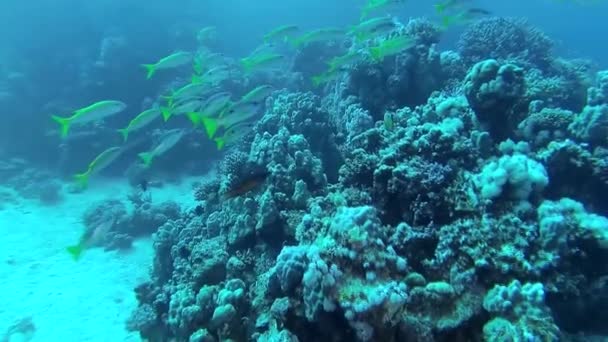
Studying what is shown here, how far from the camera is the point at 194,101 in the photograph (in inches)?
322

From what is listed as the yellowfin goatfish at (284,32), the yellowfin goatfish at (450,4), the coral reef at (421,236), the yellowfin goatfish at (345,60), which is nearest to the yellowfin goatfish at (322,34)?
the yellowfin goatfish at (284,32)

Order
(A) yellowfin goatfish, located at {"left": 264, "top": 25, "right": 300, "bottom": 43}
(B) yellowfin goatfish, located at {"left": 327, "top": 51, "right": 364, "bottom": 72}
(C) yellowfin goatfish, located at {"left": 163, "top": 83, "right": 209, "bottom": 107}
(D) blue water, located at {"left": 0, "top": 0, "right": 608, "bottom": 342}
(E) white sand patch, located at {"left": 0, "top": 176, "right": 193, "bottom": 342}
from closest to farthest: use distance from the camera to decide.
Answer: (D) blue water, located at {"left": 0, "top": 0, "right": 608, "bottom": 342}
(E) white sand patch, located at {"left": 0, "top": 176, "right": 193, "bottom": 342}
(C) yellowfin goatfish, located at {"left": 163, "top": 83, "right": 209, "bottom": 107}
(B) yellowfin goatfish, located at {"left": 327, "top": 51, "right": 364, "bottom": 72}
(A) yellowfin goatfish, located at {"left": 264, "top": 25, "right": 300, "bottom": 43}

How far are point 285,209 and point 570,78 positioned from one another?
30.4 ft

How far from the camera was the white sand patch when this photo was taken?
766cm

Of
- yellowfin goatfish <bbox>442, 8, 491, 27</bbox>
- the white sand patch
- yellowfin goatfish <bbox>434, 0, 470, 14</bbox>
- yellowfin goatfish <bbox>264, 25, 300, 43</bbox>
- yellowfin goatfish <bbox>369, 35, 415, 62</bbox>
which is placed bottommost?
the white sand patch

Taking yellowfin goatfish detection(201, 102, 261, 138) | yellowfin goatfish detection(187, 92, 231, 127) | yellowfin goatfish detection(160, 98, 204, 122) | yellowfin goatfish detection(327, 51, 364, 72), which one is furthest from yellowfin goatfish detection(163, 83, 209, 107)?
yellowfin goatfish detection(327, 51, 364, 72)

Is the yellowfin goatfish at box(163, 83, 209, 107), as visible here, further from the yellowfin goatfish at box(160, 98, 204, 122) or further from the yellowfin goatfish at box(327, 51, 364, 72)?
the yellowfin goatfish at box(327, 51, 364, 72)

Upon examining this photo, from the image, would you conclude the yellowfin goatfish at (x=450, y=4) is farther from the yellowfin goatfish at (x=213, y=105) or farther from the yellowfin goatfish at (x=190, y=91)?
the yellowfin goatfish at (x=190, y=91)

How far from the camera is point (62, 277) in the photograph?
30.5 feet

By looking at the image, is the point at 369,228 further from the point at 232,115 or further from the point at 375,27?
the point at 375,27

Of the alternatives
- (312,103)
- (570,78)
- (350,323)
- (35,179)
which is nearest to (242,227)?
(350,323)

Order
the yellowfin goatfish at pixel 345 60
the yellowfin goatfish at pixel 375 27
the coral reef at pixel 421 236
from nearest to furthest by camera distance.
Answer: the coral reef at pixel 421 236 → the yellowfin goatfish at pixel 375 27 → the yellowfin goatfish at pixel 345 60

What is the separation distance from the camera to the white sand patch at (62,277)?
766 cm

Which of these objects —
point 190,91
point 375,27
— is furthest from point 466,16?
point 190,91
